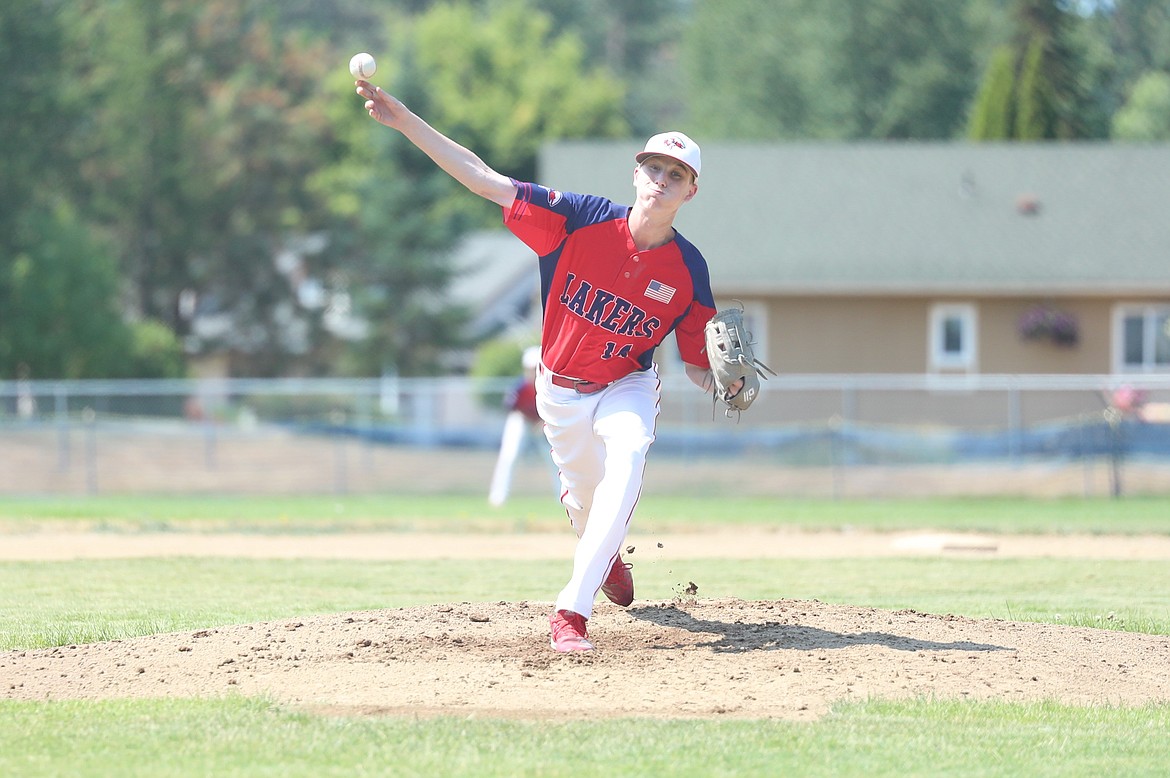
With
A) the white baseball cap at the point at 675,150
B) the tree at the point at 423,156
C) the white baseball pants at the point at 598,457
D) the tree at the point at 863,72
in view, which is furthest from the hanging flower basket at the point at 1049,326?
the white baseball cap at the point at 675,150

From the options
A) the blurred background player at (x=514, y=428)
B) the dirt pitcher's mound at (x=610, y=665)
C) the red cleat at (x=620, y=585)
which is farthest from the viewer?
the blurred background player at (x=514, y=428)

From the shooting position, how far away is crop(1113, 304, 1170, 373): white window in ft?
92.3

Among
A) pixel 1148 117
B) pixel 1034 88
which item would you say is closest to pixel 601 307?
pixel 1034 88

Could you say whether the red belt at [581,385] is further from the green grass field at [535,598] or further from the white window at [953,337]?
the white window at [953,337]

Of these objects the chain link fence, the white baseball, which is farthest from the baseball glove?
the chain link fence

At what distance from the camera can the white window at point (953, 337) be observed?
28.4 metres

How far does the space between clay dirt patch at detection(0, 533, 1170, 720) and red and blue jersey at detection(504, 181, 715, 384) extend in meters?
1.31

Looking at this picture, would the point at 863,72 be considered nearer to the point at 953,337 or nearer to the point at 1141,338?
the point at 953,337

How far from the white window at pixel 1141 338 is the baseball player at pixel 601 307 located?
2322 centimetres

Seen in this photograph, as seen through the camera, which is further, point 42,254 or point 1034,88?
point 1034,88

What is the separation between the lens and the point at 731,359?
663 centimetres

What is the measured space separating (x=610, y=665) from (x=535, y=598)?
307cm

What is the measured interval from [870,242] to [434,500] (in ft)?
39.5

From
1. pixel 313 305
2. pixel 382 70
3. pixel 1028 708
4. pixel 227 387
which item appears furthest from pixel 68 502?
pixel 382 70
